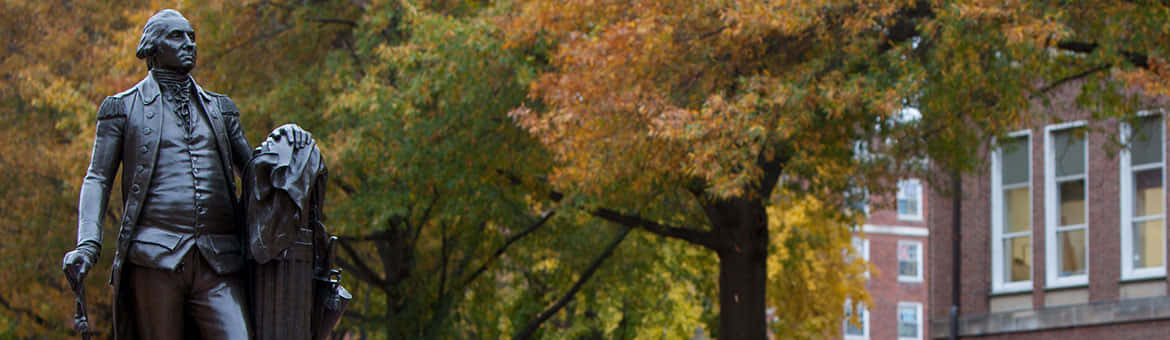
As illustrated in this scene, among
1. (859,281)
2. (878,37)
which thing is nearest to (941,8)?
(878,37)

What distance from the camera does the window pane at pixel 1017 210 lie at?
31.7 m

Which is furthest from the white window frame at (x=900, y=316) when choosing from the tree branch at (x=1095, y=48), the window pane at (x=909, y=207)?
the tree branch at (x=1095, y=48)

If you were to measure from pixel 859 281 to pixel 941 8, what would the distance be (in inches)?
662

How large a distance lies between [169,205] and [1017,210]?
26544mm

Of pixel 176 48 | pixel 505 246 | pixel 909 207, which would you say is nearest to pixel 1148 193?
pixel 505 246

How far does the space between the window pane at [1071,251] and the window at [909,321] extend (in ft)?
91.6

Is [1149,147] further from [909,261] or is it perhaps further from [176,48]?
[909,261]

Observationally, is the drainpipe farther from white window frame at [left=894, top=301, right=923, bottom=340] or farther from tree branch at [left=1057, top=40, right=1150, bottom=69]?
white window frame at [left=894, top=301, right=923, bottom=340]

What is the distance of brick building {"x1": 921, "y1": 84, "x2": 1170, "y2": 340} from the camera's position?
29.1 metres

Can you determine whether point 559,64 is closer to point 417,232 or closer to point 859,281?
point 417,232

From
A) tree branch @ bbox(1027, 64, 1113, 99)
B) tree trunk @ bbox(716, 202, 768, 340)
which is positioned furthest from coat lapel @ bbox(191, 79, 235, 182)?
tree trunk @ bbox(716, 202, 768, 340)

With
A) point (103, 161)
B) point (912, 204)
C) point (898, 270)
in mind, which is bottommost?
point (103, 161)

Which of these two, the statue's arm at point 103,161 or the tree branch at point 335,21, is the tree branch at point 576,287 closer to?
the tree branch at point 335,21

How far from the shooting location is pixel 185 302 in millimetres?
7531
